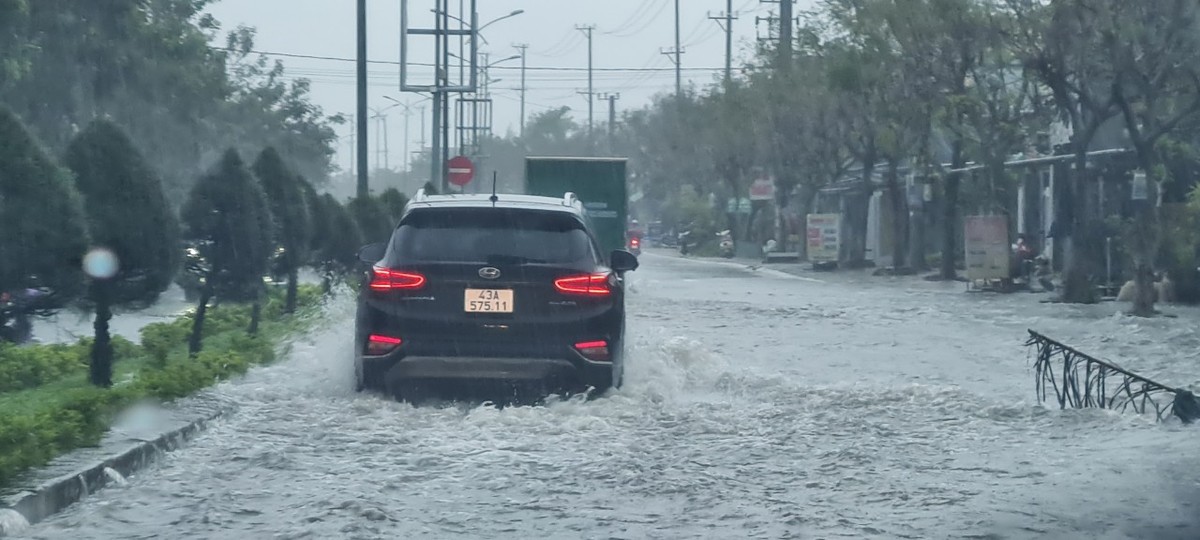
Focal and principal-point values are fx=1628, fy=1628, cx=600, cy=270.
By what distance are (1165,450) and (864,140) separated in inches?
1487

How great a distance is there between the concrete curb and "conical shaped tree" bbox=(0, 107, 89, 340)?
173cm

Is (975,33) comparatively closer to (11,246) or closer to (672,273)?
(672,273)

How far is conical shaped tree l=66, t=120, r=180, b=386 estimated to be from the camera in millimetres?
12398

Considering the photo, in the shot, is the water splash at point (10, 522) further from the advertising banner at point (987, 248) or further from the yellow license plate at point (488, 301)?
the advertising banner at point (987, 248)

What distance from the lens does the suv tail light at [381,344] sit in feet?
36.8

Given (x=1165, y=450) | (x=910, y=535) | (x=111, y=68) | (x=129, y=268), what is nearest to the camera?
(x=910, y=535)

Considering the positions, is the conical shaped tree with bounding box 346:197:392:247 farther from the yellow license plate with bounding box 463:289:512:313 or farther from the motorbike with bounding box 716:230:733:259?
the motorbike with bounding box 716:230:733:259

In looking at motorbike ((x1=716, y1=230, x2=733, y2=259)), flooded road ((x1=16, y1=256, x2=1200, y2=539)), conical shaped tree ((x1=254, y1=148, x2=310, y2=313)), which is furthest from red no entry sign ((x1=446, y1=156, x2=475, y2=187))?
motorbike ((x1=716, y1=230, x2=733, y2=259))

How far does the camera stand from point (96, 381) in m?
12.8

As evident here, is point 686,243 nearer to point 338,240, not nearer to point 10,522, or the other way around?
point 338,240

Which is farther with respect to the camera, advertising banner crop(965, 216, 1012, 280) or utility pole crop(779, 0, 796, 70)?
utility pole crop(779, 0, 796, 70)

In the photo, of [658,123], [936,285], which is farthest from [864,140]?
[658,123]

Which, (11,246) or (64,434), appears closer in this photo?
(64,434)

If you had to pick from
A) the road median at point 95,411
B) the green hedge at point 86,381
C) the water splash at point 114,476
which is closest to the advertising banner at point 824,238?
the green hedge at point 86,381
